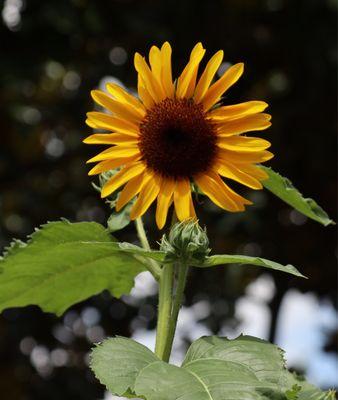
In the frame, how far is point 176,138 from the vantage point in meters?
1.11

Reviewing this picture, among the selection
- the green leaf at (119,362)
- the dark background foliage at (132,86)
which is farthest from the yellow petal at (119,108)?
the dark background foliage at (132,86)

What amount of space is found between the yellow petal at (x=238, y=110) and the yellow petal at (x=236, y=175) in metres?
0.06

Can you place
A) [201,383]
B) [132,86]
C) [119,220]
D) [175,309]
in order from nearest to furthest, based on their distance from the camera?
[201,383], [175,309], [119,220], [132,86]

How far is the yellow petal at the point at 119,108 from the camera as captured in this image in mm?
1071

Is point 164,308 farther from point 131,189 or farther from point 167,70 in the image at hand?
point 167,70

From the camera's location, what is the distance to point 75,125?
13.0ft

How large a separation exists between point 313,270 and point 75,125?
1.21 m

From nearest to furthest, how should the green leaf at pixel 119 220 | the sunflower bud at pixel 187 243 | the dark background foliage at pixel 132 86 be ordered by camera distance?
the sunflower bud at pixel 187 243, the green leaf at pixel 119 220, the dark background foliage at pixel 132 86

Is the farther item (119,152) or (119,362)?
(119,152)

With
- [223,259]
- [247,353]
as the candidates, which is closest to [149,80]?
[223,259]

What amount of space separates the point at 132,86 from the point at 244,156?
8.23ft

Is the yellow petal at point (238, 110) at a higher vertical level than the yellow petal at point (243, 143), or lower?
higher

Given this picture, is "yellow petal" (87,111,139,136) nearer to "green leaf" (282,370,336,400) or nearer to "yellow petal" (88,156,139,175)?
"yellow petal" (88,156,139,175)

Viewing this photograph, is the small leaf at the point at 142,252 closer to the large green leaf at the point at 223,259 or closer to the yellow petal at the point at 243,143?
the large green leaf at the point at 223,259
